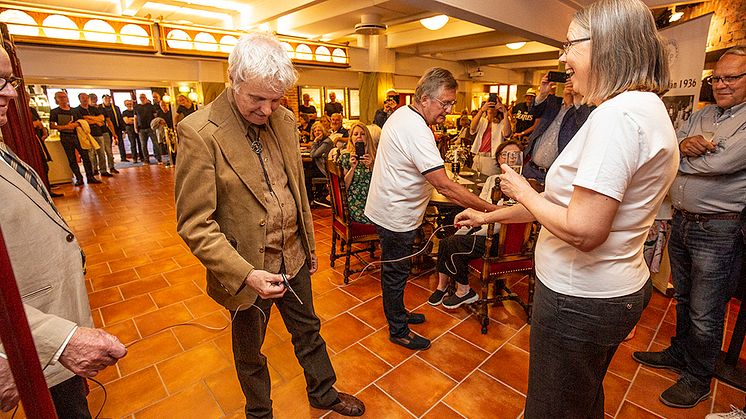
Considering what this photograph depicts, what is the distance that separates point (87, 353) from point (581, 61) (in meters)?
1.48

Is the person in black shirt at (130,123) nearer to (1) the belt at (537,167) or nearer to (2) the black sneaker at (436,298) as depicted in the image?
(2) the black sneaker at (436,298)

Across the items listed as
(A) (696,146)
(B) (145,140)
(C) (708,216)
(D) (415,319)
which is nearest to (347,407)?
(D) (415,319)

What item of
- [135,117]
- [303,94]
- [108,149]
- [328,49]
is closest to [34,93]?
[135,117]

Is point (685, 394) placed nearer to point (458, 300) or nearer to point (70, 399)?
point (458, 300)

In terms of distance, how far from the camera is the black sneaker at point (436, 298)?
2.99 metres

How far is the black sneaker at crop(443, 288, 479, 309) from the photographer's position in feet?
9.53

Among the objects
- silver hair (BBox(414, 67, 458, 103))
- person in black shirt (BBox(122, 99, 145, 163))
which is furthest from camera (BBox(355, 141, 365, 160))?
person in black shirt (BBox(122, 99, 145, 163))

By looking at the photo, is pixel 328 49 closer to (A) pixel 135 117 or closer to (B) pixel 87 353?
(A) pixel 135 117

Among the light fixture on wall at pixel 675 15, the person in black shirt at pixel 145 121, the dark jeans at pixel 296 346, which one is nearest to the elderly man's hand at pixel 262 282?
the dark jeans at pixel 296 346

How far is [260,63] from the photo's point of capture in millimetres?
1215

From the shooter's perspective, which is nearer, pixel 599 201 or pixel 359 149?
pixel 599 201

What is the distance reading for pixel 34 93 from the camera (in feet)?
34.5

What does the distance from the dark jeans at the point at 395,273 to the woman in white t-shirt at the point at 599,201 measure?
1081mm

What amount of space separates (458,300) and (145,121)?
10.0 m
